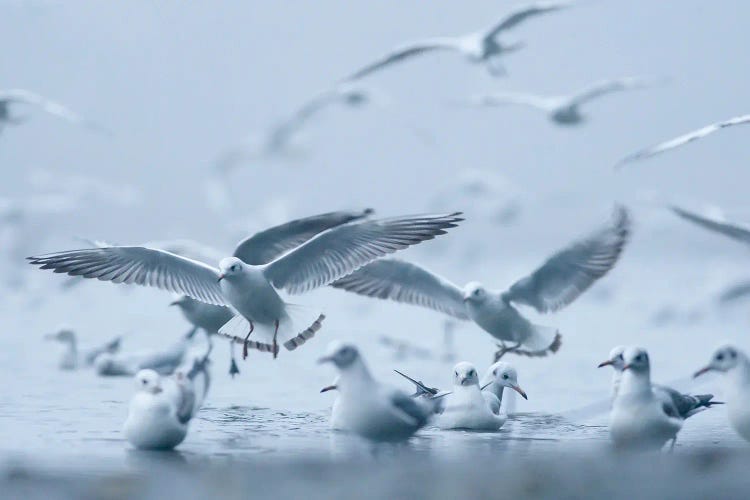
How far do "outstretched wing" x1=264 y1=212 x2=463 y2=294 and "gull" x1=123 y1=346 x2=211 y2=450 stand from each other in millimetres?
2051

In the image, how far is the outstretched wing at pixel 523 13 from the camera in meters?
15.9

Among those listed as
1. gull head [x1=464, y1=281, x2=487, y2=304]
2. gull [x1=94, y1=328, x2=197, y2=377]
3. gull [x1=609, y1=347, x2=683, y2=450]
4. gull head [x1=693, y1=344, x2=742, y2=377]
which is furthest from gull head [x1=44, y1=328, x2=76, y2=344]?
gull head [x1=693, y1=344, x2=742, y2=377]

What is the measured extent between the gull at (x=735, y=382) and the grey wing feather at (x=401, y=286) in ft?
11.7

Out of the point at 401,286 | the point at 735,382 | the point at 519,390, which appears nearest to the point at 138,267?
the point at 401,286

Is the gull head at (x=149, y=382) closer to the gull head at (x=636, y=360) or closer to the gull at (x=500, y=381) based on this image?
the gull head at (x=636, y=360)

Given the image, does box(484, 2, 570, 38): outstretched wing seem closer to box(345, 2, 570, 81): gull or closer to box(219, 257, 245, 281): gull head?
box(345, 2, 570, 81): gull

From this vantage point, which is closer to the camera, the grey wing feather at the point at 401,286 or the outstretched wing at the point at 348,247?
the outstretched wing at the point at 348,247

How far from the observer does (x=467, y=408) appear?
9.31 meters

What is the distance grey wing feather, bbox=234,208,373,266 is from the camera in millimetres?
10445

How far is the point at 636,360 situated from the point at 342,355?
1626 mm

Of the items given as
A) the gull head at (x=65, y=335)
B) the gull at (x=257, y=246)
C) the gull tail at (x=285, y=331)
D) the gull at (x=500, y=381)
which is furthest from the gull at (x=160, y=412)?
the gull head at (x=65, y=335)

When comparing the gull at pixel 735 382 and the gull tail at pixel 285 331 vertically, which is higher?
the gull tail at pixel 285 331

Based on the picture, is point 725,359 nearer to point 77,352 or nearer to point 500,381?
point 500,381

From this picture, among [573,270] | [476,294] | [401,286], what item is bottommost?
[476,294]
